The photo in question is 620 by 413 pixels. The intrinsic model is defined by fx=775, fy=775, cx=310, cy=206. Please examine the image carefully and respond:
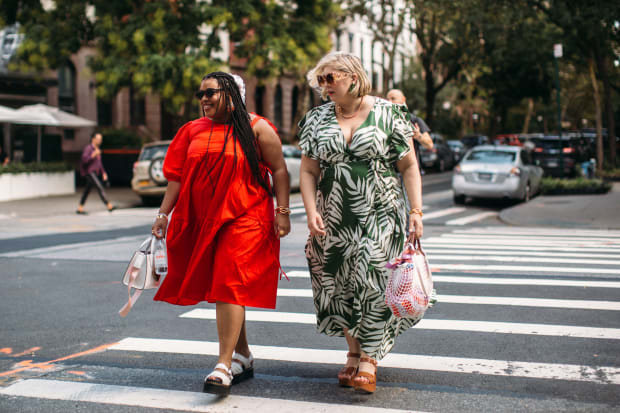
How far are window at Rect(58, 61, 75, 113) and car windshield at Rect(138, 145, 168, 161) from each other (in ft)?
45.5

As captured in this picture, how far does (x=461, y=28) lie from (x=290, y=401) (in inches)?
1261

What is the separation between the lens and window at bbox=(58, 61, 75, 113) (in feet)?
104

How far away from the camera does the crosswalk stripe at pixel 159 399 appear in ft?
13.3

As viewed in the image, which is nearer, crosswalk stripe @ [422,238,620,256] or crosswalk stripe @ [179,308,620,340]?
crosswalk stripe @ [179,308,620,340]

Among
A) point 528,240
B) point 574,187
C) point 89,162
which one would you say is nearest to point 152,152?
point 89,162

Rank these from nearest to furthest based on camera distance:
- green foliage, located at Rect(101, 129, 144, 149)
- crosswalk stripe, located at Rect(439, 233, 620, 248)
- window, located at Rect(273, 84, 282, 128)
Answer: crosswalk stripe, located at Rect(439, 233, 620, 248) < green foliage, located at Rect(101, 129, 144, 149) < window, located at Rect(273, 84, 282, 128)

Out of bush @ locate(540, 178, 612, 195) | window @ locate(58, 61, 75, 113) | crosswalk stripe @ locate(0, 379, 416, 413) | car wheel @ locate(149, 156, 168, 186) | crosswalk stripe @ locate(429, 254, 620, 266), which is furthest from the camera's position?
window @ locate(58, 61, 75, 113)

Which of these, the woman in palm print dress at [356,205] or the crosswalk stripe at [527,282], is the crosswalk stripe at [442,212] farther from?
the woman in palm print dress at [356,205]

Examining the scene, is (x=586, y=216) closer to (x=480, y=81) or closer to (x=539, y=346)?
(x=539, y=346)

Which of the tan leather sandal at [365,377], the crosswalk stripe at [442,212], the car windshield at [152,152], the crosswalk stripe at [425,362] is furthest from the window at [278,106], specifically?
the tan leather sandal at [365,377]

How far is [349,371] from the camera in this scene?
4410 mm

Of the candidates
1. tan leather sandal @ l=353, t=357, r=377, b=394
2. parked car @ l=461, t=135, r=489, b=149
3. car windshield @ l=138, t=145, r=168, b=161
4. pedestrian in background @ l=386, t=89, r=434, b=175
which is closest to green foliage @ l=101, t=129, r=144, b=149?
car windshield @ l=138, t=145, r=168, b=161

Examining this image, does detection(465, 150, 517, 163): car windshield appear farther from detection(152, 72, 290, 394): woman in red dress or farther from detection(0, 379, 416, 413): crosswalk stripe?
detection(0, 379, 416, 413): crosswalk stripe

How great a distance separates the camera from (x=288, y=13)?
24.1 metres
